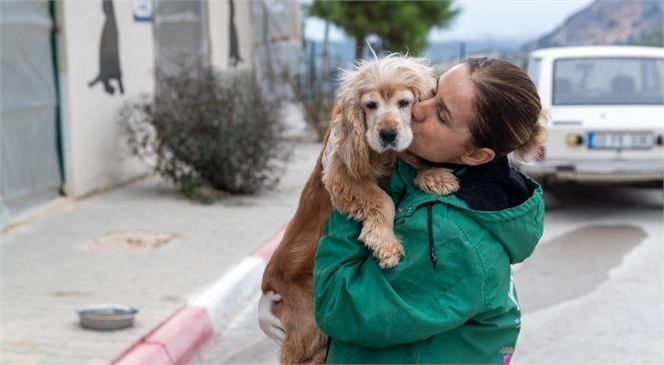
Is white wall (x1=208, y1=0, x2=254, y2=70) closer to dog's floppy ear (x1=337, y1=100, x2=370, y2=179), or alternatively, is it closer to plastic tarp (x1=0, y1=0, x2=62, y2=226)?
plastic tarp (x1=0, y1=0, x2=62, y2=226)

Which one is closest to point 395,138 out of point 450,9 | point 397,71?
point 397,71

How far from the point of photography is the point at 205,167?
1020cm

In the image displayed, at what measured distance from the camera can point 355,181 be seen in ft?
7.25

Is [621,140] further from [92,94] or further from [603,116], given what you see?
[92,94]

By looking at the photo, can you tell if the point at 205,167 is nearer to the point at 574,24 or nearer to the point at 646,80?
the point at 646,80

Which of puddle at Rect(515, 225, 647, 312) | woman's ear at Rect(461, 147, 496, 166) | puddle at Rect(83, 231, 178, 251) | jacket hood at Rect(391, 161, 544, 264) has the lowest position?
puddle at Rect(515, 225, 647, 312)

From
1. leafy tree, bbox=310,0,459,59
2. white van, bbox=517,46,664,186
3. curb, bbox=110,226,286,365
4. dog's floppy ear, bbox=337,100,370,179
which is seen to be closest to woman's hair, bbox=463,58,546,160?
dog's floppy ear, bbox=337,100,370,179

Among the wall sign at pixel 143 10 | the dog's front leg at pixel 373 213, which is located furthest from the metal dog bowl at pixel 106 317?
the wall sign at pixel 143 10

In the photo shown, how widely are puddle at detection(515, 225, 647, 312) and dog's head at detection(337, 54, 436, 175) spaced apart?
4701 millimetres

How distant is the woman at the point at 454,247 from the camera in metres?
1.86

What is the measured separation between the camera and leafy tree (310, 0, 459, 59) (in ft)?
69.1

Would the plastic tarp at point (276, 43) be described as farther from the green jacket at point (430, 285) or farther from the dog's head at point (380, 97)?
the green jacket at point (430, 285)

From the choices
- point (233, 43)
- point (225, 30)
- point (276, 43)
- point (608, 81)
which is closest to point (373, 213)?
point (608, 81)

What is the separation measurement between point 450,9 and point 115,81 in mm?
13290
